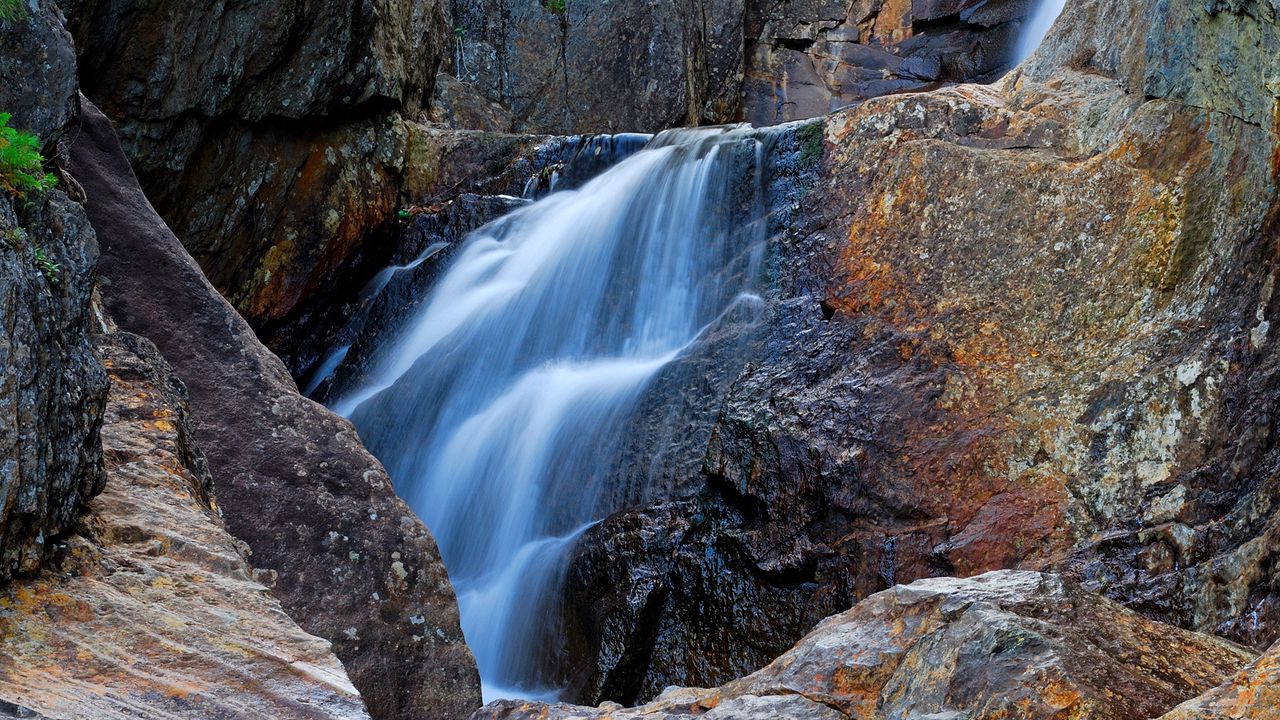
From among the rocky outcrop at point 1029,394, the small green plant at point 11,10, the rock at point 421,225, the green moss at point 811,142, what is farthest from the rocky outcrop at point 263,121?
the rocky outcrop at point 1029,394

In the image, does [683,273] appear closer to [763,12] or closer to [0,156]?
[0,156]

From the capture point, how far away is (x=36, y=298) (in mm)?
2553

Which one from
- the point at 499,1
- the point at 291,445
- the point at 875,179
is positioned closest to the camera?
the point at 291,445

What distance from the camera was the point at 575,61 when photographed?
49.3ft

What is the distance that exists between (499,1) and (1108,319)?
1158 centimetres

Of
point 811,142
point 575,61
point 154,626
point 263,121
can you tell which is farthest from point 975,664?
point 575,61

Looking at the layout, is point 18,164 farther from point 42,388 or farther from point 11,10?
point 11,10

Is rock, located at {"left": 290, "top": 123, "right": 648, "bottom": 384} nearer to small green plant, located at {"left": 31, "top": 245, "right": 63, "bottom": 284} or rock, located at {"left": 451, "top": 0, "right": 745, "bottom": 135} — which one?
rock, located at {"left": 451, "top": 0, "right": 745, "bottom": 135}

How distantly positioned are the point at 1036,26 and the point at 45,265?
16469 millimetres

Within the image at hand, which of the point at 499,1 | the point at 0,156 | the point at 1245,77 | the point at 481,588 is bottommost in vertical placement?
the point at 481,588

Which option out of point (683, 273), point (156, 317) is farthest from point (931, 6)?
point (156, 317)

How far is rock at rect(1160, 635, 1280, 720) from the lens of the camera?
2.00 m

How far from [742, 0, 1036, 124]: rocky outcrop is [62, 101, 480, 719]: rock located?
13515 mm

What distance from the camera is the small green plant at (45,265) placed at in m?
2.66
